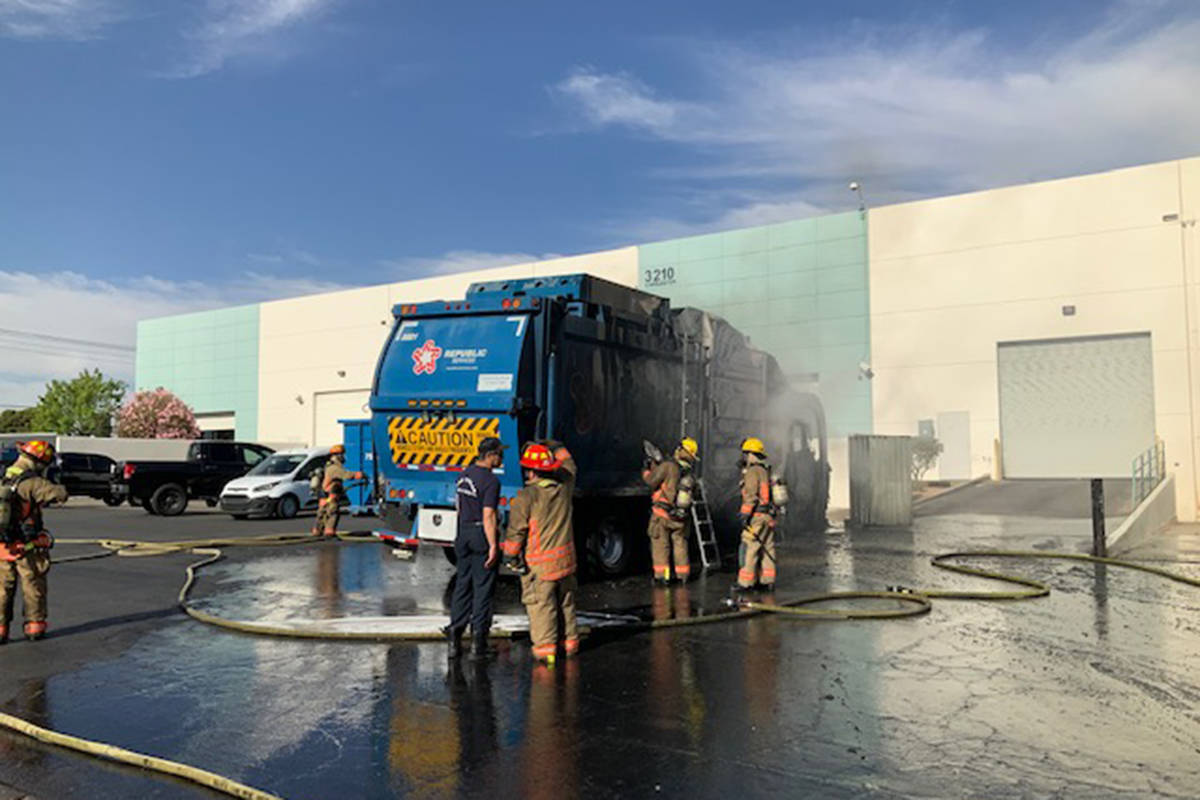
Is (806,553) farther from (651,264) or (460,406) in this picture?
(651,264)

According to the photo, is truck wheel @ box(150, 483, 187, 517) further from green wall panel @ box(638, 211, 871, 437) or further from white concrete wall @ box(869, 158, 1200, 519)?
white concrete wall @ box(869, 158, 1200, 519)

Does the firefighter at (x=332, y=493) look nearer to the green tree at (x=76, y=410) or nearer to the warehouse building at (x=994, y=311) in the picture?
the warehouse building at (x=994, y=311)

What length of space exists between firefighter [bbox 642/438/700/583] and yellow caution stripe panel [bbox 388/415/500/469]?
208 cm

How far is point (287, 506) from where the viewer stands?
788 inches

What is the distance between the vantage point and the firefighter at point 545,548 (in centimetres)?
638

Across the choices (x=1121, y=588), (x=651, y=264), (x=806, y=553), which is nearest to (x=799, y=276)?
(x=651, y=264)

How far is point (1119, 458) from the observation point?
94.0 feet

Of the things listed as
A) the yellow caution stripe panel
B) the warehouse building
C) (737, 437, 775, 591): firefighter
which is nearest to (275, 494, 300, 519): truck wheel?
the yellow caution stripe panel

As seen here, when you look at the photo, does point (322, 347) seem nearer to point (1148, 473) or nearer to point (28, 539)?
point (1148, 473)

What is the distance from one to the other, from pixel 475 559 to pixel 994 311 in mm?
27942

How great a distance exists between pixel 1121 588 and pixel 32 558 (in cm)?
1112

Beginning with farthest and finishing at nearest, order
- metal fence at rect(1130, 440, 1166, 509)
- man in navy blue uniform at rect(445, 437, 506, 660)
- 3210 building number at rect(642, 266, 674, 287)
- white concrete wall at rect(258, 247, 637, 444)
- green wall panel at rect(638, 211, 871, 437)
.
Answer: white concrete wall at rect(258, 247, 637, 444) → 3210 building number at rect(642, 266, 674, 287) → green wall panel at rect(638, 211, 871, 437) → metal fence at rect(1130, 440, 1166, 509) → man in navy blue uniform at rect(445, 437, 506, 660)

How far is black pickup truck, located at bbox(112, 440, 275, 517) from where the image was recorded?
21328 millimetres

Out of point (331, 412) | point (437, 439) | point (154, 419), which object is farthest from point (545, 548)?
point (154, 419)
